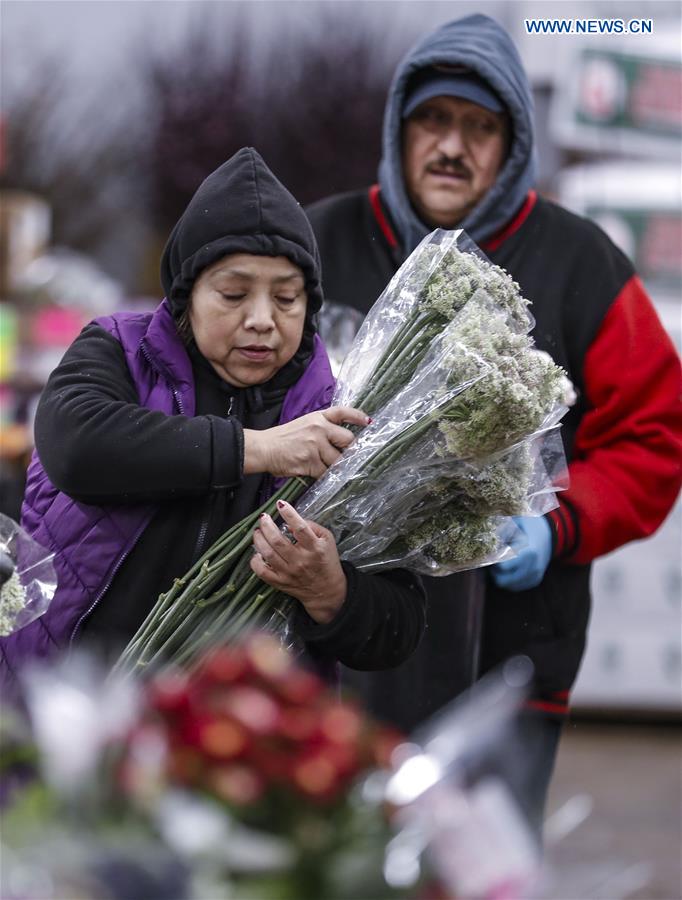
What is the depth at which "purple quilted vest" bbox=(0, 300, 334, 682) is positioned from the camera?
7.34 ft

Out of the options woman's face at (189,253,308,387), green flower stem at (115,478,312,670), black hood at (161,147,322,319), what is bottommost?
green flower stem at (115,478,312,670)

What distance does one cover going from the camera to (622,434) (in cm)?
314

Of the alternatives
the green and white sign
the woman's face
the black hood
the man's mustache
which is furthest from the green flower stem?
the green and white sign

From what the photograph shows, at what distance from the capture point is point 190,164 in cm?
1404

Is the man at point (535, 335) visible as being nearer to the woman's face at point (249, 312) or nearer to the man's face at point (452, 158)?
the man's face at point (452, 158)

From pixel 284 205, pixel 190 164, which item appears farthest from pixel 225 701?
pixel 190 164

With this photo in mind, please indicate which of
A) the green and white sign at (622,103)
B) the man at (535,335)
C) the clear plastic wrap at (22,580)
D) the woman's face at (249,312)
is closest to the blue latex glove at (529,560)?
the man at (535,335)

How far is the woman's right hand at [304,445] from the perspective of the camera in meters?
2.17

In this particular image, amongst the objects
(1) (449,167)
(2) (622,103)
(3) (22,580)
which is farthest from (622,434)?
(2) (622,103)

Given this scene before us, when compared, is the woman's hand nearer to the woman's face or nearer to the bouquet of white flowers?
the bouquet of white flowers

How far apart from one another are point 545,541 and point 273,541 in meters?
1.04

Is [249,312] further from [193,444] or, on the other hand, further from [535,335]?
[535,335]

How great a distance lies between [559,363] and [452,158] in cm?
48

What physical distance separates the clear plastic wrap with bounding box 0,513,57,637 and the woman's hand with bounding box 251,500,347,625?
299 mm
